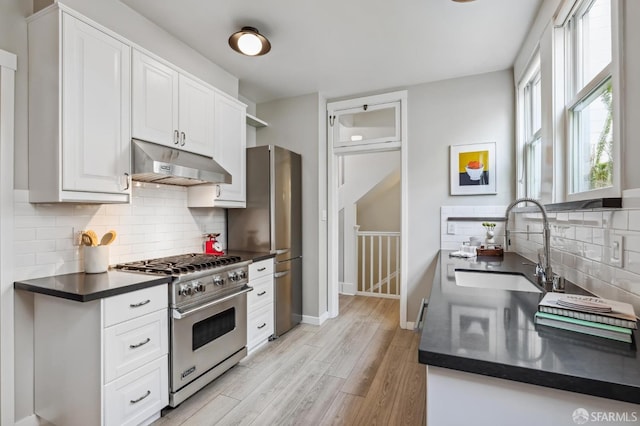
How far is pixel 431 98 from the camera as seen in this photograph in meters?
3.23

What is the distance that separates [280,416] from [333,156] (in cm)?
268

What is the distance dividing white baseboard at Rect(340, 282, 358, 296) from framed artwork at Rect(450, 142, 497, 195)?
2.23 m

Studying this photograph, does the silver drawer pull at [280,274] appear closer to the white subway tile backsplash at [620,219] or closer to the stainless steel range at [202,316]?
the stainless steel range at [202,316]

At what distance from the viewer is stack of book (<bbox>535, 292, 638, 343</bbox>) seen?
847 millimetres

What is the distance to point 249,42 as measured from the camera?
2.30 meters

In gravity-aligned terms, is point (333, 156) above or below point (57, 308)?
above

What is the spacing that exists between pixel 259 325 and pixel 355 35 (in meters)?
2.64

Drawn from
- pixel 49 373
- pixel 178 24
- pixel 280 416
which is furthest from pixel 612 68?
pixel 49 373

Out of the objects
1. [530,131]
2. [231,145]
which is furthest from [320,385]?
[530,131]

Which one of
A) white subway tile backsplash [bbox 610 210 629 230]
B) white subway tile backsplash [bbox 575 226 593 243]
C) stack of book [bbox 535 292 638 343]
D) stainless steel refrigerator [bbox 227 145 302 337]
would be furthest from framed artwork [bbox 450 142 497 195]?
stack of book [bbox 535 292 638 343]

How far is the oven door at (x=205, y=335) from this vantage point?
1.89 m

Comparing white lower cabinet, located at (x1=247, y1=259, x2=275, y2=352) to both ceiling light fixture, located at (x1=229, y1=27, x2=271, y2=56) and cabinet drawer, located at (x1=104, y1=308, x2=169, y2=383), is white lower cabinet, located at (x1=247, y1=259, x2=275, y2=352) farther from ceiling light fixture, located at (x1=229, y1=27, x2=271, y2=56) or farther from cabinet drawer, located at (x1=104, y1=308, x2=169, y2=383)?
ceiling light fixture, located at (x1=229, y1=27, x2=271, y2=56)

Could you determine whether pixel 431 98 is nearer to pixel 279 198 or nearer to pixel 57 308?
pixel 279 198

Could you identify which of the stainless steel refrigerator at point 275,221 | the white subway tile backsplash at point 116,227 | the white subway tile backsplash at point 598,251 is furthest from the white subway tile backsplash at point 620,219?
the white subway tile backsplash at point 116,227
